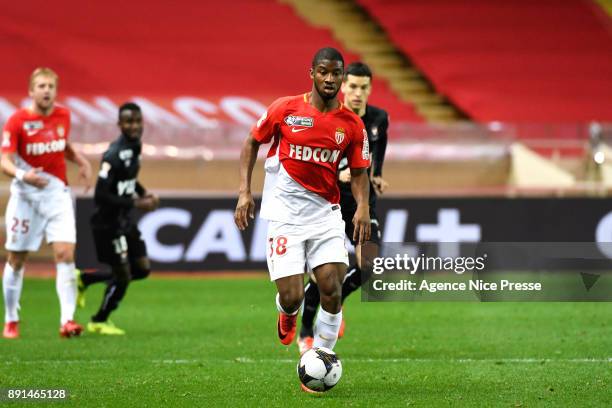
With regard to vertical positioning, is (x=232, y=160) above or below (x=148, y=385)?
below

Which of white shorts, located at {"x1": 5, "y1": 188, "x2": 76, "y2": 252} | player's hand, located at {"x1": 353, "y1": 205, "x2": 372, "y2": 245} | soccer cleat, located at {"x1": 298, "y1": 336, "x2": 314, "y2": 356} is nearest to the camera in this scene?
player's hand, located at {"x1": 353, "y1": 205, "x2": 372, "y2": 245}

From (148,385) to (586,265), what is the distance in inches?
180

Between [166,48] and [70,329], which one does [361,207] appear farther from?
[166,48]

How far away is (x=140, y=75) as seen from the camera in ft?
79.6

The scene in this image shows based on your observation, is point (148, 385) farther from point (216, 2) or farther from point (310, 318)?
point (216, 2)

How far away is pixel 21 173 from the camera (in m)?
10.9

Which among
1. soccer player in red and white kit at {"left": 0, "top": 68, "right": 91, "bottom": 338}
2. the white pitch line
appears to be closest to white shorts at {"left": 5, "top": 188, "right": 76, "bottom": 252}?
soccer player in red and white kit at {"left": 0, "top": 68, "right": 91, "bottom": 338}

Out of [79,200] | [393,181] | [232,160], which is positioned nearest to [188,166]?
[232,160]

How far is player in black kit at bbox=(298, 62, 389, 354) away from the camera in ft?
32.5

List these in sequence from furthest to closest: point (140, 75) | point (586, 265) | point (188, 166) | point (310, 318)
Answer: point (140, 75) → point (188, 166) → point (586, 265) → point (310, 318)

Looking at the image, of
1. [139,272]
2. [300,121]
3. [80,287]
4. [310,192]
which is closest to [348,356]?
Result: [310,192]

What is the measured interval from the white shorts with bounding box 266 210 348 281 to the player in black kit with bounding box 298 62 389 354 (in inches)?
67.2

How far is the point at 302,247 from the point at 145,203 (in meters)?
4.06

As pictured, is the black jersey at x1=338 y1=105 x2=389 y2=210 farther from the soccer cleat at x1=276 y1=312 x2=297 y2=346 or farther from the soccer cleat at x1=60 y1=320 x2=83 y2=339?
the soccer cleat at x1=60 y1=320 x2=83 y2=339
